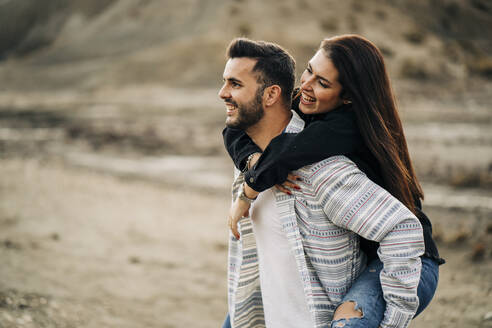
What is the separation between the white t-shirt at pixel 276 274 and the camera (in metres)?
2.16

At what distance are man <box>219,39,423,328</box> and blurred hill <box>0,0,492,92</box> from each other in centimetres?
1814

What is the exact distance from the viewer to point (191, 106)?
1781 centimetres

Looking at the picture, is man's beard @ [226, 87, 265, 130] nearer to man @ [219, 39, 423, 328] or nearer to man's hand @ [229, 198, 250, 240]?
man @ [219, 39, 423, 328]

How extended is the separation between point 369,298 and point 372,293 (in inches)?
1.3

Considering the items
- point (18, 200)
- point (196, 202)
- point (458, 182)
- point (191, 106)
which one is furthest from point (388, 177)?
point (191, 106)

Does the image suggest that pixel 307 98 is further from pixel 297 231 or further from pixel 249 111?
pixel 297 231

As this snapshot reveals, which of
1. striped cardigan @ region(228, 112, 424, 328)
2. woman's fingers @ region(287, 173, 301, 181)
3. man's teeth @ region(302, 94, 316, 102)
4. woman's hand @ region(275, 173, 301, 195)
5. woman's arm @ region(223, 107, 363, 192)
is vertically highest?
man's teeth @ region(302, 94, 316, 102)

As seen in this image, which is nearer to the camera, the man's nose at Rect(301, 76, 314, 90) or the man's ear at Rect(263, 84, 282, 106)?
the man's nose at Rect(301, 76, 314, 90)

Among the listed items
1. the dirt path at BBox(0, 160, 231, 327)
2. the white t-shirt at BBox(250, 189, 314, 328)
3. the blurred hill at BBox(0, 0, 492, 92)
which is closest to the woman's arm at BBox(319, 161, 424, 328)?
the white t-shirt at BBox(250, 189, 314, 328)

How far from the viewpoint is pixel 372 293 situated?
1955 millimetres

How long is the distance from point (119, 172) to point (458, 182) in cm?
763

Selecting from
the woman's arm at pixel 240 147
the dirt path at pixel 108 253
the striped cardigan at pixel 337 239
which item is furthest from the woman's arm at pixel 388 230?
the dirt path at pixel 108 253

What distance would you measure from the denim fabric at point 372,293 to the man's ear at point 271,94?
3.06 ft

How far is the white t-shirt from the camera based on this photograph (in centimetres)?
216
